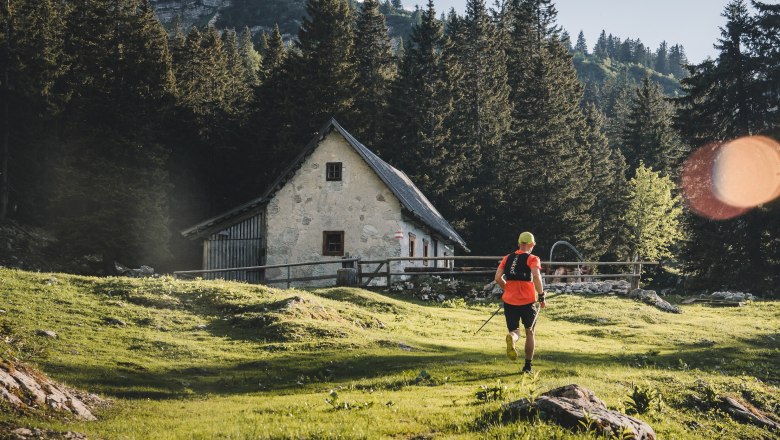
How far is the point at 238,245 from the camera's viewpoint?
121 feet

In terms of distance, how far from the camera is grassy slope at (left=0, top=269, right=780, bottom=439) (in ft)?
28.9

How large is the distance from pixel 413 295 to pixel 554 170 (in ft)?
97.4

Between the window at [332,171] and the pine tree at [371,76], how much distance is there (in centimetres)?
1886

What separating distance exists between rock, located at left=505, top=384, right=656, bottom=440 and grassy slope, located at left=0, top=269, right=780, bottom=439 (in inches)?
14.5

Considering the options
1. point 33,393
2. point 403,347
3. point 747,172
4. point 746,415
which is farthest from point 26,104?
point 746,415

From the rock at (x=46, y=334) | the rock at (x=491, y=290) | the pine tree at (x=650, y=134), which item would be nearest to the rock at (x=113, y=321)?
the rock at (x=46, y=334)

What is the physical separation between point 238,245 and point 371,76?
30023 mm

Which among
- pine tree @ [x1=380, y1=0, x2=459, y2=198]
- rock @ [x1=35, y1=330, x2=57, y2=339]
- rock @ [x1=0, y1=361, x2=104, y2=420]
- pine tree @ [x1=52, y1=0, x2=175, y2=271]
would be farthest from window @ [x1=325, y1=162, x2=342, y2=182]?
rock @ [x1=0, y1=361, x2=104, y2=420]

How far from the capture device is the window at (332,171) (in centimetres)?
3538

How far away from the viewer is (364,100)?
57625 mm

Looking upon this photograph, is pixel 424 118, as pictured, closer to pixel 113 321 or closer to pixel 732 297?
pixel 732 297

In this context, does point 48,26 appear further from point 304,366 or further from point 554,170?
point 304,366

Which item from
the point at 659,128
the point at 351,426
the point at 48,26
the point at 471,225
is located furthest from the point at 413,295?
the point at 659,128

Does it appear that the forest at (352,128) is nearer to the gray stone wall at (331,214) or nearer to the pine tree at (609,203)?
the pine tree at (609,203)
